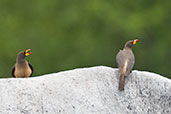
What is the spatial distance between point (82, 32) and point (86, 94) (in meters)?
13.8

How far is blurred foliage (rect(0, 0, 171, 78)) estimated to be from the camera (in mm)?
18531

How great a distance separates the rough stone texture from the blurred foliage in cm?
1136

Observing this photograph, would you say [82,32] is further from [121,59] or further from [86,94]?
[86,94]

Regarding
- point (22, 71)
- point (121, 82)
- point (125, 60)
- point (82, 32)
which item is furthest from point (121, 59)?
point (82, 32)

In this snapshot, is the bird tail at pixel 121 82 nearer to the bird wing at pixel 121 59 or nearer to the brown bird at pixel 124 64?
the brown bird at pixel 124 64

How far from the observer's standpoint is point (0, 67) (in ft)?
62.9

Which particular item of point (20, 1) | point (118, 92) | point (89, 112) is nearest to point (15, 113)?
point (89, 112)

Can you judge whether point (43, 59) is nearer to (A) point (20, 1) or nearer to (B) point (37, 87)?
(A) point (20, 1)

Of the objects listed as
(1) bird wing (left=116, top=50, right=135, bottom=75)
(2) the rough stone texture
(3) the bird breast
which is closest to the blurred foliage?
(3) the bird breast

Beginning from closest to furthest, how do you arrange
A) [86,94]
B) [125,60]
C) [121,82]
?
[86,94], [121,82], [125,60]

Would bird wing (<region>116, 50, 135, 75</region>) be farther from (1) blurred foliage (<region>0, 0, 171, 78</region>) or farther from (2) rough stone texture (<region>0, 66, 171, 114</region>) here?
(1) blurred foliage (<region>0, 0, 171, 78</region>)

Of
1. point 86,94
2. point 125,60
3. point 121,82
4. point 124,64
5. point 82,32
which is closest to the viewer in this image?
point 86,94

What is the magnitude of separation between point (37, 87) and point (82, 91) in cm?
58

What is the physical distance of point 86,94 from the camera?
6211mm
